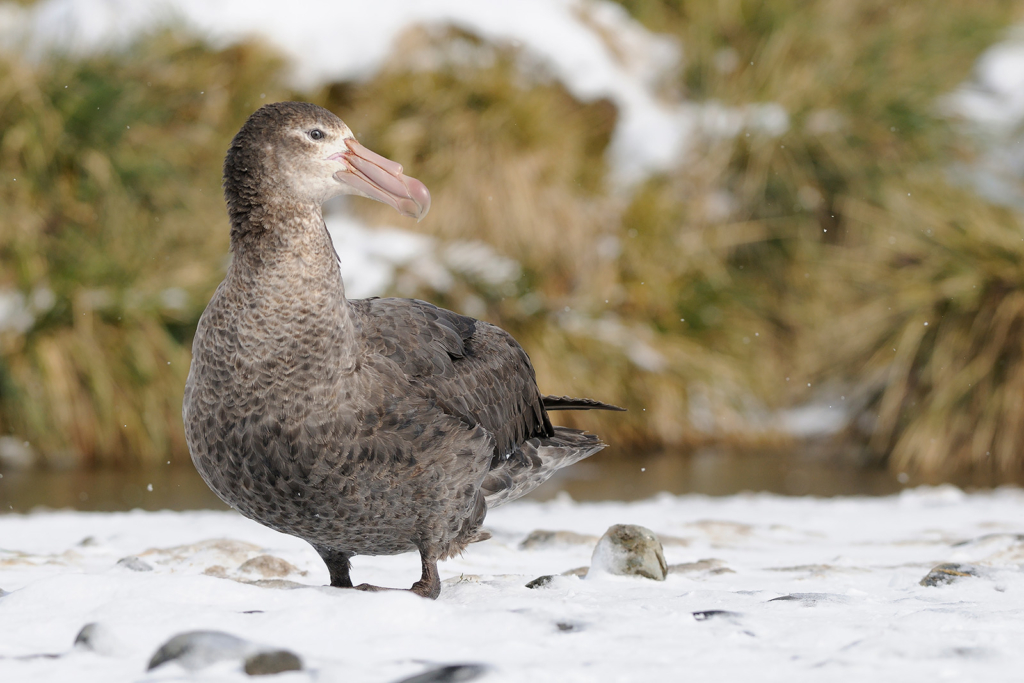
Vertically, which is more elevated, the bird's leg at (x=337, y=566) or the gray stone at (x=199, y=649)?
the bird's leg at (x=337, y=566)

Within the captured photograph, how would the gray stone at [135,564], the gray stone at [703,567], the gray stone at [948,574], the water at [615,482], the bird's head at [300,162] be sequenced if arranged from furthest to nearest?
the water at [615,482]
the gray stone at [703,567]
the gray stone at [135,564]
the gray stone at [948,574]
the bird's head at [300,162]

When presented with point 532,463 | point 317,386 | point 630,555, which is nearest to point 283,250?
point 317,386

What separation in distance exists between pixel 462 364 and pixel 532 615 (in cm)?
96

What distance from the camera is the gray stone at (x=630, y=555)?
10.2 ft

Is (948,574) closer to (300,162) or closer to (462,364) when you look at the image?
(462,364)

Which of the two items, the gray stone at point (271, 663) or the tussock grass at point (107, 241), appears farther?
the tussock grass at point (107, 241)

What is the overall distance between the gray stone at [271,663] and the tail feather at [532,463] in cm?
125

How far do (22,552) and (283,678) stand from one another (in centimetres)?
215

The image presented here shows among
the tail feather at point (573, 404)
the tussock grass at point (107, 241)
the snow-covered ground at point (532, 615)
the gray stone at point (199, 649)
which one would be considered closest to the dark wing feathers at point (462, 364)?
the tail feather at point (573, 404)

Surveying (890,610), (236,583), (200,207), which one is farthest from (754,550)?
(200,207)

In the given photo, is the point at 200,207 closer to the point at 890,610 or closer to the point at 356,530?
the point at 356,530

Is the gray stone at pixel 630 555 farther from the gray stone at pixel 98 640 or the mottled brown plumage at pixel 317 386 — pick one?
the gray stone at pixel 98 640

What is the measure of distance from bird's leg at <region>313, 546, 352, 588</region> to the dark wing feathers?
1.76 feet

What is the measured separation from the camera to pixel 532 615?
244 cm
